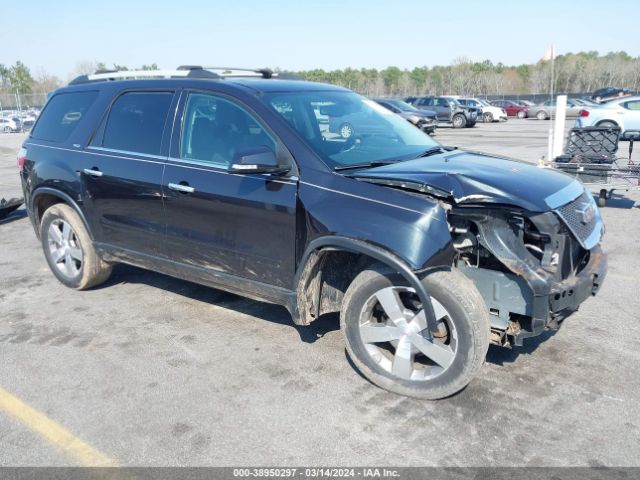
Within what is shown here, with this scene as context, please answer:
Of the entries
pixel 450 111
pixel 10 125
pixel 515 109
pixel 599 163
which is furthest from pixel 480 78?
pixel 599 163

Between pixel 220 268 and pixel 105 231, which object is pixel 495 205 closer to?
pixel 220 268

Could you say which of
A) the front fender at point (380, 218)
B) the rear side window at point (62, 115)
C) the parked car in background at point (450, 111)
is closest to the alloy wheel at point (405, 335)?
the front fender at point (380, 218)

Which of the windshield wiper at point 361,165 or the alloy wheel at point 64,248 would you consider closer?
the windshield wiper at point 361,165

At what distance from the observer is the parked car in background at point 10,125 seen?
33.5 m

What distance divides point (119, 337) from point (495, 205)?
9.83ft

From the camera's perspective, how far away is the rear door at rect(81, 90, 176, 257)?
14.6 ft

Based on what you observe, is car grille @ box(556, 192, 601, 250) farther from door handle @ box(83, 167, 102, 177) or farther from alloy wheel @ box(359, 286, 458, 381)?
door handle @ box(83, 167, 102, 177)

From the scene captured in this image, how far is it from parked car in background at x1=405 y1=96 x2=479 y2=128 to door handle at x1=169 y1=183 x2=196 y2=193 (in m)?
28.4

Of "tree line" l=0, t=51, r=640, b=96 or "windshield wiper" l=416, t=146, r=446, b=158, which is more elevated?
"tree line" l=0, t=51, r=640, b=96

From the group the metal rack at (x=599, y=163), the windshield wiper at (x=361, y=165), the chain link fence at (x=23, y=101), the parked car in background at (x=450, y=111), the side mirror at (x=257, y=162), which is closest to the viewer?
the side mirror at (x=257, y=162)

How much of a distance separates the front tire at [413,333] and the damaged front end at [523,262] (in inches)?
9.6

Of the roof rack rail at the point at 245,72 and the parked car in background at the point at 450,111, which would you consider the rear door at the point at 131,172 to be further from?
the parked car in background at the point at 450,111

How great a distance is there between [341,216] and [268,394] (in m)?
1.22

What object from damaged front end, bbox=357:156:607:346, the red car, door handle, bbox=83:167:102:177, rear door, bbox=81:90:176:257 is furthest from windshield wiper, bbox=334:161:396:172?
the red car
